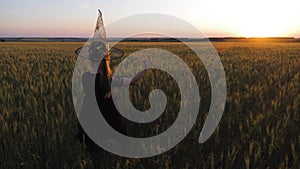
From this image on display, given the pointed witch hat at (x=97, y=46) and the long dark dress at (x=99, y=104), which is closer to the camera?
the pointed witch hat at (x=97, y=46)

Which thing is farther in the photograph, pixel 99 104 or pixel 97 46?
pixel 99 104

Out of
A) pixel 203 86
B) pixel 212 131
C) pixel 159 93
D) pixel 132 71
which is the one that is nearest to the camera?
pixel 212 131

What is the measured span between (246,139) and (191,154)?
52 cm

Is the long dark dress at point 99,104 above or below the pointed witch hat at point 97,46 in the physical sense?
below

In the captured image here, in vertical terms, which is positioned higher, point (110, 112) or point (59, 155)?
point (110, 112)

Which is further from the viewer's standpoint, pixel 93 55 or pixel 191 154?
pixel 191 154

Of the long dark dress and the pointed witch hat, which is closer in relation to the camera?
the pointed witch hat

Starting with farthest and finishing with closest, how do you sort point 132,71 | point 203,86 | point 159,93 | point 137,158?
point 132,71, point 203,86, point 159,93, point 137,158

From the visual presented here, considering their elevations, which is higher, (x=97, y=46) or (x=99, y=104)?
(x=97, y=46)

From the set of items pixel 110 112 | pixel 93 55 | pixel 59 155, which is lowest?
pixel 59 155

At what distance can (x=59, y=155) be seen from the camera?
231cm

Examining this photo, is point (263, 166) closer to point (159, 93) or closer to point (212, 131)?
point (212, 131)

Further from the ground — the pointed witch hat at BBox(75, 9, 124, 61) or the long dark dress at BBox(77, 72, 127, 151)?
the pointed witch hat at BBox(75, 9, 124, 61)

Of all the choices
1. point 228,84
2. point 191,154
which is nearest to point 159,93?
point 228,84
